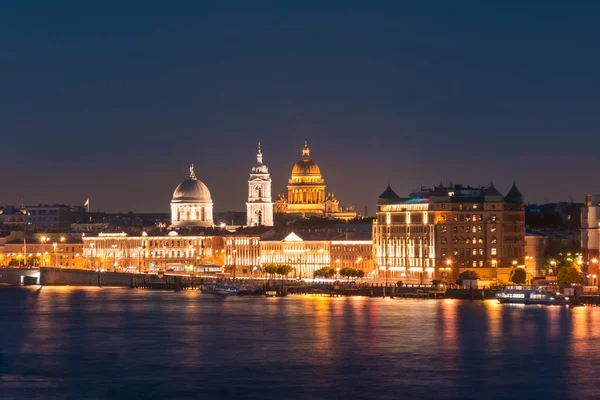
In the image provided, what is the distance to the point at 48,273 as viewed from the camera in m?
136

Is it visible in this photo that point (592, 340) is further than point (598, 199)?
No

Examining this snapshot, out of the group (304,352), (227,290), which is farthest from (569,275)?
(304,352)

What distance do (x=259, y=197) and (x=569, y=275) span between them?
6812cm

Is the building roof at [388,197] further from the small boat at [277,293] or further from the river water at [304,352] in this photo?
the river water at [304,352]

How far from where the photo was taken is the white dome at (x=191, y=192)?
165250 millimetres

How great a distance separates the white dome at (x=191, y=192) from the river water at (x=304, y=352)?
7123 cm

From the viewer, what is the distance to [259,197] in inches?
6407

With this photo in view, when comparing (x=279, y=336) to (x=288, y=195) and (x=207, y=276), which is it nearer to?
(x=207, y=276)

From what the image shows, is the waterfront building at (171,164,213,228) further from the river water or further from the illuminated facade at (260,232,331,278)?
the river water

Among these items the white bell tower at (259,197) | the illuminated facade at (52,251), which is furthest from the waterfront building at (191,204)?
the illuminated facade at (52,251)

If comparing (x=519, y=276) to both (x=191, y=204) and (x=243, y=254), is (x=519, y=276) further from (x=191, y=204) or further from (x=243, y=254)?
(x=191, y=204)

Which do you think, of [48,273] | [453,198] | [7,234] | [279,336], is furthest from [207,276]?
[279,336]

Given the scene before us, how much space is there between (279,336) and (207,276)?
63.8 m

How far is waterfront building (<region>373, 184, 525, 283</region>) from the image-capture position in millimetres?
110250
